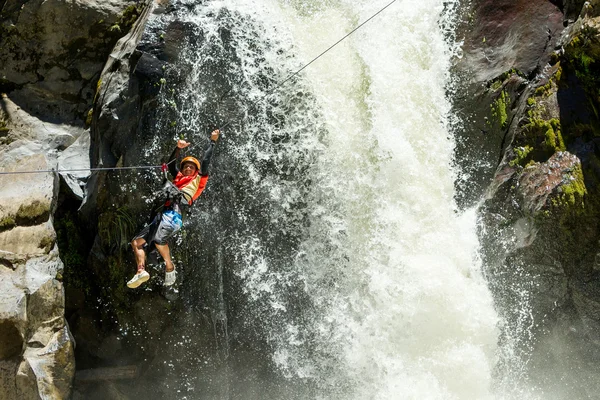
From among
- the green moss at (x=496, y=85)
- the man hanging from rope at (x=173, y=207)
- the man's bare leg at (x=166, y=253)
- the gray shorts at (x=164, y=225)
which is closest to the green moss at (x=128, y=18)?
the man hanging from rope at (x=173, y=207)

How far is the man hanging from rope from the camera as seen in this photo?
7.58m

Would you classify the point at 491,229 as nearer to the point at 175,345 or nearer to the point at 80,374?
the point at 175,345

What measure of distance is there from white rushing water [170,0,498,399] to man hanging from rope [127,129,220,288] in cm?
106

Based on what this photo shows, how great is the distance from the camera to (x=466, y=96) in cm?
913

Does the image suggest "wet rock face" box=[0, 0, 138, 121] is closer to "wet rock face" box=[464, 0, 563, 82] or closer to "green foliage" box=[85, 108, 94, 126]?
"green foliage" box=[85, 108, 94, 126]

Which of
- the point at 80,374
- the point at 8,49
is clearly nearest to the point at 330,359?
the point at 80,374

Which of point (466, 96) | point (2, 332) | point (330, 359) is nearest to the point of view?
point (2, 332)

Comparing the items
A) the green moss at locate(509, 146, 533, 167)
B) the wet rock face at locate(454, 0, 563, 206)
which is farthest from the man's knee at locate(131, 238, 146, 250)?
the green moss at locate(509, 146, 533, 167)

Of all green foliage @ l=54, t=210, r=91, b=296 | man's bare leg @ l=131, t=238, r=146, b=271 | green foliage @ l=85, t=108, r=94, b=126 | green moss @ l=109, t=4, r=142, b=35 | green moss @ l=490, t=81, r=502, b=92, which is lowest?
green foliage @ l=54, t=210, r=91, b=296

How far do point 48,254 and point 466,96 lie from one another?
6.86m

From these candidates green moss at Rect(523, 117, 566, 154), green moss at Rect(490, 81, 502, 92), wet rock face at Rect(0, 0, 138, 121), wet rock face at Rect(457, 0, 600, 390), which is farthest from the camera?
wet rock face at Rect(0, 0, 138, 121)

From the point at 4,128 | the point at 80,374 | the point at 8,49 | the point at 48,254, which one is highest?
the point at 8,49

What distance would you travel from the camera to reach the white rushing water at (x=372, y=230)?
8156 mm

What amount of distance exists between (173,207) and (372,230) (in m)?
2.94
